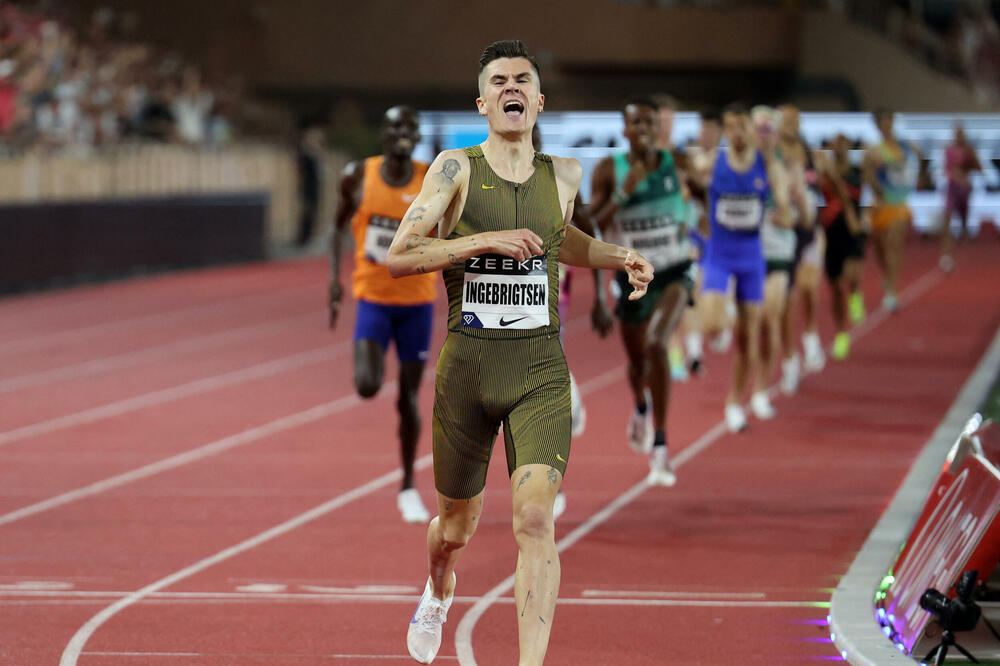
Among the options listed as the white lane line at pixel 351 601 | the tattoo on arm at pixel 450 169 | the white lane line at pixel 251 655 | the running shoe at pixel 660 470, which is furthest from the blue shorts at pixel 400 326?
the tattoo on arm at pixel 450 169

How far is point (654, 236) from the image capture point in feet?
36.8

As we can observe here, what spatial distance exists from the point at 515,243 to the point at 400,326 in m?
4.22

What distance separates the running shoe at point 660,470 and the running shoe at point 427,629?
14.8 feet

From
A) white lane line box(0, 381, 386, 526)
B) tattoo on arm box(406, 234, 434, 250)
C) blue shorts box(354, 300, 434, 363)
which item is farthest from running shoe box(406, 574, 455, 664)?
white lane line box(0, 381, 386, 526)

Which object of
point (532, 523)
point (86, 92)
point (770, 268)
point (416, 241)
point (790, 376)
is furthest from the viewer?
point (86, 92)

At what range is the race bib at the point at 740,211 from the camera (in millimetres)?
13234

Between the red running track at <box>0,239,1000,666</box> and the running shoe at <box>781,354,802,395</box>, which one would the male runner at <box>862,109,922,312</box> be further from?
the running shoe at <box>781,354,802,395</box>

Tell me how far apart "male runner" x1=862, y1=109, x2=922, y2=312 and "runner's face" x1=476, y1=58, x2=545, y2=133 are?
15495 mm

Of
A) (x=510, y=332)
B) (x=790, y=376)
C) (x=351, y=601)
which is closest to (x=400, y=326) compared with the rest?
(x=351, y=601)

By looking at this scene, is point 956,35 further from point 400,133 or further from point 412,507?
point 412,507

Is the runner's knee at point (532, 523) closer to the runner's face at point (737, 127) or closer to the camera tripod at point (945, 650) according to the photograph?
the camera tripod at point (945, 650)

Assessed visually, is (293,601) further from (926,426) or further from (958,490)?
(926,426)

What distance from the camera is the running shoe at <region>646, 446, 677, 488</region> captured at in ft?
35.7

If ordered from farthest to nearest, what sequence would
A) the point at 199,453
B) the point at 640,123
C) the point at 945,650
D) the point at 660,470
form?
the point at 199,453
the point at 660,470
the point at 640,123
the point at 945,650
